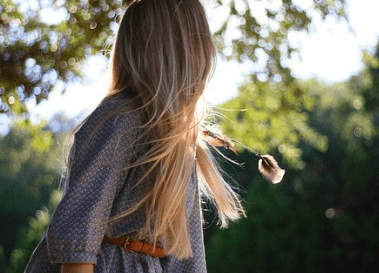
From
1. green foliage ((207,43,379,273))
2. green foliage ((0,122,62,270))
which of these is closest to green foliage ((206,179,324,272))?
green foliage ((207,43,379,273))

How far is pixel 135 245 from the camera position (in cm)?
241

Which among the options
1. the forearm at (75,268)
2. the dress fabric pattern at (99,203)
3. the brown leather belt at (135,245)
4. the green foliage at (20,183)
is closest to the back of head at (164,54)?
the dress fabric pattern at (99,203)

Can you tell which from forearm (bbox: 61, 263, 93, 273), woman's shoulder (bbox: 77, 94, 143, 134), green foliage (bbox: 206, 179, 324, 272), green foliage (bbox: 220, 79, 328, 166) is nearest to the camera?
forearm (bbox: 61, 263, 93, 273)

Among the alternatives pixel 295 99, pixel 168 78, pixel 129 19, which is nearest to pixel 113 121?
pixel 168 78

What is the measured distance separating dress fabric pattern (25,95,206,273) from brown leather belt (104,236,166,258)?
0.06ft

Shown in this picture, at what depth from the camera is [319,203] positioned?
22.0 m

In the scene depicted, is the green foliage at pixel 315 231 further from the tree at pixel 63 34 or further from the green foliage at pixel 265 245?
the tree at pixel 63 34

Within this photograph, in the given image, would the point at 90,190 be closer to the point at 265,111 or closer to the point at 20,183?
the point at 265,111

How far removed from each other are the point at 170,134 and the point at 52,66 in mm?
2927

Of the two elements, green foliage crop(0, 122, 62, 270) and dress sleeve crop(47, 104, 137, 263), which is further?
green foliage crop(0, 122, 62, 270)

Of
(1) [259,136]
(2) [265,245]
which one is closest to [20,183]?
(2) [265,245]

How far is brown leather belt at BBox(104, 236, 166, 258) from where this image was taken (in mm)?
2393

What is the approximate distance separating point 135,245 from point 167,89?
0.52m

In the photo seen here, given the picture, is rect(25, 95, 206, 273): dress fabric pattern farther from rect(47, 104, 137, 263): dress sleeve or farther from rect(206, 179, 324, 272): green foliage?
rect(206, 179, 324, 272): green foliage
